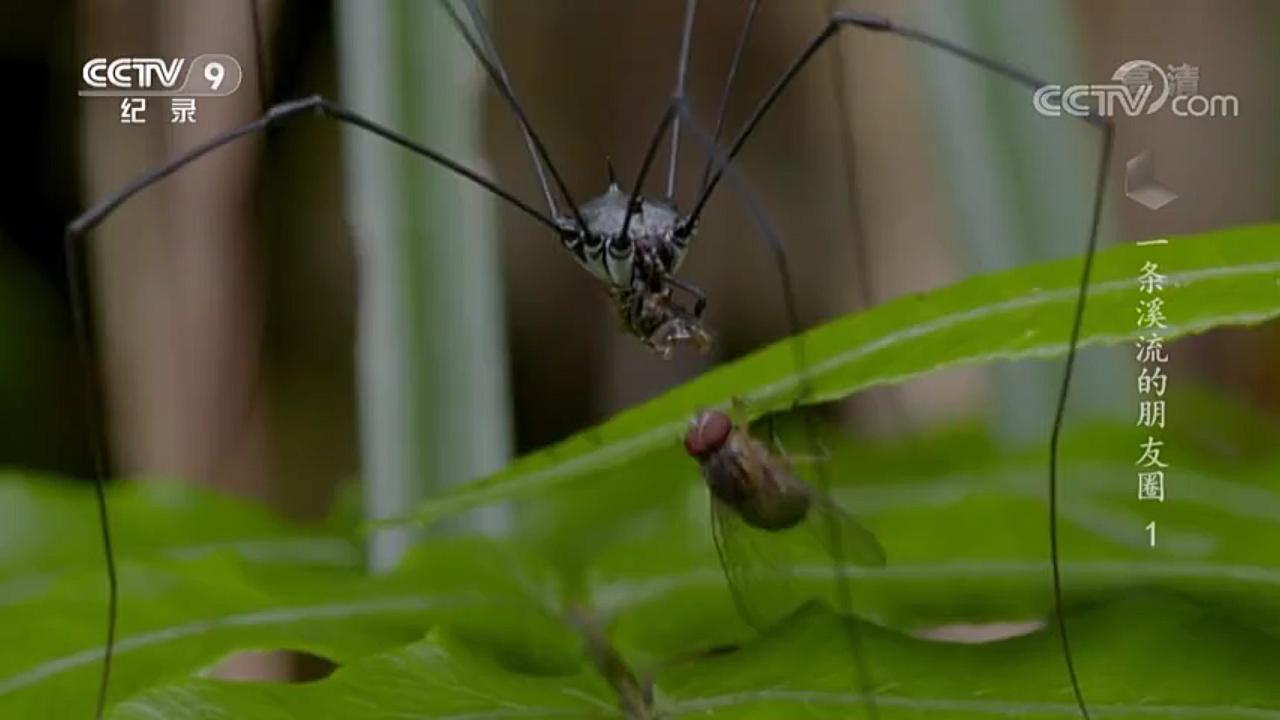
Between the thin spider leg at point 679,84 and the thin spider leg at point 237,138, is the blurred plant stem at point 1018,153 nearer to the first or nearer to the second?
the thin spider leg at point 679,84

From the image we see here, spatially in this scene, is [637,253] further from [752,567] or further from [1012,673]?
[1012,673]

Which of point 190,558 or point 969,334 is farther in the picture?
point 190,558

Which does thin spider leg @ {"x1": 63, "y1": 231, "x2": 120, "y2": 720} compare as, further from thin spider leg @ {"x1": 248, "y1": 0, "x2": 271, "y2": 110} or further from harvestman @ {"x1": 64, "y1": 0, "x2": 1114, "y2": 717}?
thin spider leg @ {"x1": 248, "y1": 0, "x2": 271, "y2": 110}

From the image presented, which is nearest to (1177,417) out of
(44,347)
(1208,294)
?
(1208,294)

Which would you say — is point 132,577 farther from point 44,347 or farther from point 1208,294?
point 44,347

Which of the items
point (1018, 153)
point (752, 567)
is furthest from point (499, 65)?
point (752, 567)

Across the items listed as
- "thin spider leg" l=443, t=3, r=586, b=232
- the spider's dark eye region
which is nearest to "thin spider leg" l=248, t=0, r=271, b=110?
"thin spider leg" l=443, t=3, r=586, b=232
